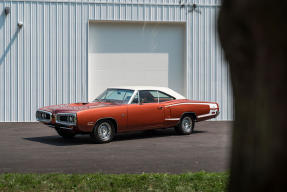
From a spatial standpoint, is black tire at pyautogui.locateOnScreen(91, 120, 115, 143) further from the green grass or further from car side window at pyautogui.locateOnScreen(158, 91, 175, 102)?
the green grass

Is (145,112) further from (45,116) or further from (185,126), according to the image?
(45,116)

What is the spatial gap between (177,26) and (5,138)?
8.56m

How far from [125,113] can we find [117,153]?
2.15 metres

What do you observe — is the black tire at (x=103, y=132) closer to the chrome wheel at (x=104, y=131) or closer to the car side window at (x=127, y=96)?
the chrome wheel at (x=104, y=131)

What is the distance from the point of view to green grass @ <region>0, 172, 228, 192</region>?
6.04 m

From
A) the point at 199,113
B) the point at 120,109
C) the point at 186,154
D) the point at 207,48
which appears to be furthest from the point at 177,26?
the point at 186,154

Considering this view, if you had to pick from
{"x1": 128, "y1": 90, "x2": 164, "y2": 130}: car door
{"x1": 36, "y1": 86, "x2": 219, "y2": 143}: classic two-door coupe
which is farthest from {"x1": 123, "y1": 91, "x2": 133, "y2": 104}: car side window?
{"x1": 128, "y1": 90, "x2": 164, "y2": 130}: car door

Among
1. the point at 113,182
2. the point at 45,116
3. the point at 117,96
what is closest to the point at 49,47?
the point at 117,96

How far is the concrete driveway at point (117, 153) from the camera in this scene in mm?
7652

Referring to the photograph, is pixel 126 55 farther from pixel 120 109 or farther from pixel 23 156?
pixel 23 156

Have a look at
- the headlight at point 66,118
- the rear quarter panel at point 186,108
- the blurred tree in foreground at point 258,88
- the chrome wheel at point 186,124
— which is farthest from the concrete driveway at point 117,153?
the blurred tree in foreground at point 258,88

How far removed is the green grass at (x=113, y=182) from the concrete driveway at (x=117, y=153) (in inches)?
29.1

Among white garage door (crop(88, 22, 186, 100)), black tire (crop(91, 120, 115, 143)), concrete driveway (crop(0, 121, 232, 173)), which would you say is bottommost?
concrete driveway (crop(0, 121, 232, 173))

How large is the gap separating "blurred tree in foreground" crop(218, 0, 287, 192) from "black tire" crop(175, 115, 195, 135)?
33.5 ft
